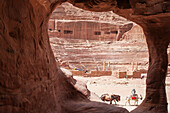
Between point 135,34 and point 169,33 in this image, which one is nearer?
point 169,33

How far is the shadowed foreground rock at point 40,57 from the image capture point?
2.74m

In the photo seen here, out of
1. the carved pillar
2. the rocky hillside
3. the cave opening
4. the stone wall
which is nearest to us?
the carved pillar

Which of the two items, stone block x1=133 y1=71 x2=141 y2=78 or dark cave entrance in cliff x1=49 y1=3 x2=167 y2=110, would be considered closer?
stone block x1=133 y1=71 x2=141 y2=78

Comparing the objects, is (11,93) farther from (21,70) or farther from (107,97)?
(107,97)

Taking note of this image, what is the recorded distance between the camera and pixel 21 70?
3.11m

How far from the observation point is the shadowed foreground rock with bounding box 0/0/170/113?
8.98 ft

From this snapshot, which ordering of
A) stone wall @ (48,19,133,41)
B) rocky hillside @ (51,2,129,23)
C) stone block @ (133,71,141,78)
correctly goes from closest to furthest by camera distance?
stone block @ (133,71,141,78) → stone wall @ (48,19,133,41) → rocky hillside @ (51,2,129,23)

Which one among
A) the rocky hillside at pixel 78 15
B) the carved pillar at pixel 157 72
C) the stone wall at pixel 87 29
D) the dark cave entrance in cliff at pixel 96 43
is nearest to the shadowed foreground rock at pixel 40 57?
the carved pillar at pixel 157 72

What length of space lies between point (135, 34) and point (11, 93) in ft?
113

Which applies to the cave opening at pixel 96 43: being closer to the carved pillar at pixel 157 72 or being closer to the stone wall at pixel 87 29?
the stone wall at pixel 87 29

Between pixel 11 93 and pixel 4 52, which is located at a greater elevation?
pixel 4 52

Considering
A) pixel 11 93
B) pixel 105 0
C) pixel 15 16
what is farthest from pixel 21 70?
pixel 105 0

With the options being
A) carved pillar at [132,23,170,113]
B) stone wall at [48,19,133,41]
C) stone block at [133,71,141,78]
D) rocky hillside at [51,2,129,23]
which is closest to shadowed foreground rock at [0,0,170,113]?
carved pillar at [132,23,170,113]

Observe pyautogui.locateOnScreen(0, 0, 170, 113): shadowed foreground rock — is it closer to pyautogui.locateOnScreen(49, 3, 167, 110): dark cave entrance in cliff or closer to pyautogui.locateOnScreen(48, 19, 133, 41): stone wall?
pyautogui.locateOnScreen(49, 3, 167, 110): dark cave entrance in cliff
